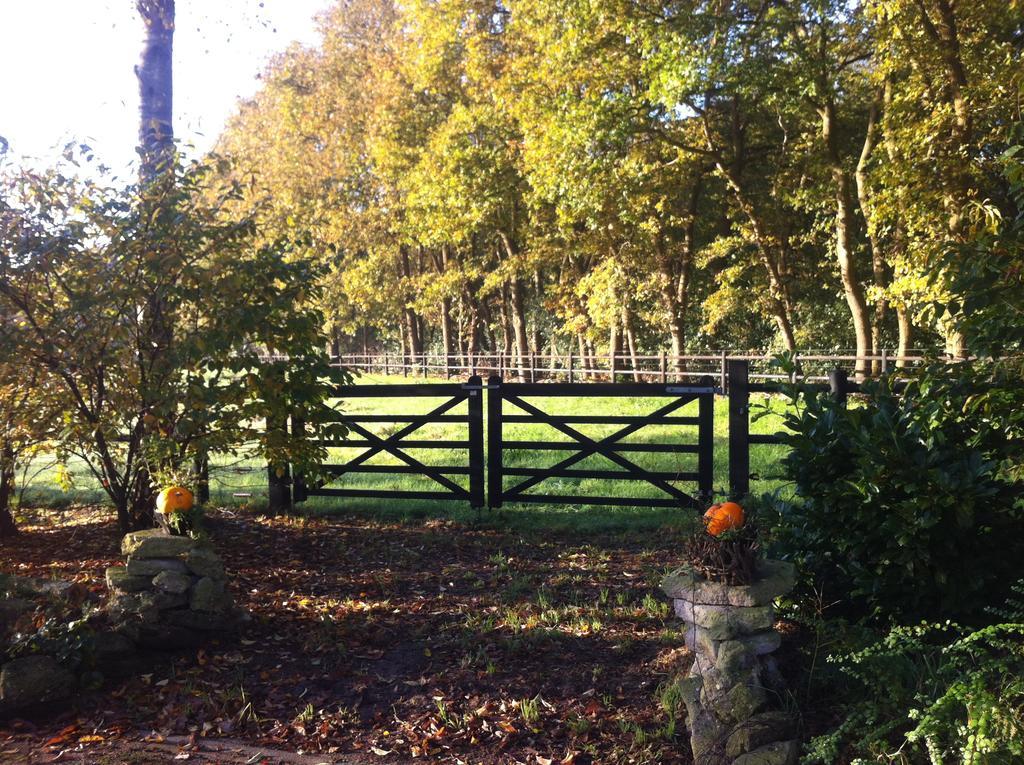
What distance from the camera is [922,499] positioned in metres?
4.01

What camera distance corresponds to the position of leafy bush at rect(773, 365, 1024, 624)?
4.04 metres

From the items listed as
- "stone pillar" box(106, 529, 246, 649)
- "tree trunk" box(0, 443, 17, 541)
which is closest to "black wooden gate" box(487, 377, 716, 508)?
"stone pillar" box(106, 529, 246, 649)

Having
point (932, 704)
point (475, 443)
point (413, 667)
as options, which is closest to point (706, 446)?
point (475, 443)

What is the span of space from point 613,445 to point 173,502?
4.39m

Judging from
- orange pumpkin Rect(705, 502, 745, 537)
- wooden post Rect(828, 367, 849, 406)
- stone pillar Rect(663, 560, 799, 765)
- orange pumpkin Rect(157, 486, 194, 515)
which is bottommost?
stone pillar Rect(663, 560, 799, 765)

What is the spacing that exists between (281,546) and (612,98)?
1406cm

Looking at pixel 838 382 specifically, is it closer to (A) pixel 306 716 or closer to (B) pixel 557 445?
(B) pixel 557 445

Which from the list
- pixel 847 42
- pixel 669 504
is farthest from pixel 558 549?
pixel 847 42

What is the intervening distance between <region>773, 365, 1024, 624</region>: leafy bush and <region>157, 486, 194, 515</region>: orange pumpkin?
4340 millimetres

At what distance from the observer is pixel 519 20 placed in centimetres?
2145

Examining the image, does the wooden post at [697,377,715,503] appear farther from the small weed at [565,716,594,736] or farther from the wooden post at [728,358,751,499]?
the small weed at [565,716,594,736]

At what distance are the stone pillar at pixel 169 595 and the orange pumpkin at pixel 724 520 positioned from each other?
3316 millimetres

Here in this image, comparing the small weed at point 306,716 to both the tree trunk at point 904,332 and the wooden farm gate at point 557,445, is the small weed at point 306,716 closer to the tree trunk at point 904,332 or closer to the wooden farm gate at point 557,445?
the wooden farm gate at point 557,445

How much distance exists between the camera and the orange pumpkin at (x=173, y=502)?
19.4 feet
